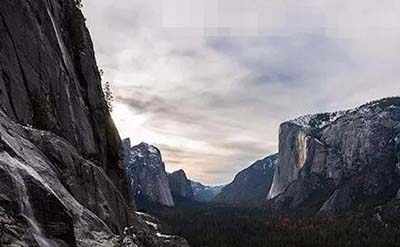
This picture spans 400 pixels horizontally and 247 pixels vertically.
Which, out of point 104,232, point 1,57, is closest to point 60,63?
point 1,57

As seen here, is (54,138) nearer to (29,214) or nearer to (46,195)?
(46,195)

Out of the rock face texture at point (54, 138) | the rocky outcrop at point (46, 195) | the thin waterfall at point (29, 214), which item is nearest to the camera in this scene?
the rocky outcrop at point (46, 195)

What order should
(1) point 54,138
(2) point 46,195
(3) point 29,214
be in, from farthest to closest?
(1) point 54,138, (2) point 46,195, (3) point 29,214

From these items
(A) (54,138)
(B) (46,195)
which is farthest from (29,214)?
(A) (54,138)

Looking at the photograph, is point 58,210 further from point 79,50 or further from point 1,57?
point 79,50

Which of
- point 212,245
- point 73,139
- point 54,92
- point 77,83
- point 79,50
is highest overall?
point 79,50

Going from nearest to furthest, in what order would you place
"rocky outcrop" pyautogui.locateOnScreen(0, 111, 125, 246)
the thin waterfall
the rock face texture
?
"rocky outcrop" pyautogui.locateOnScreen(0, 111, 125, 246), the thin waterfall, the rock face texture

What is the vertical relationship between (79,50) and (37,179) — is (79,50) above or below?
above

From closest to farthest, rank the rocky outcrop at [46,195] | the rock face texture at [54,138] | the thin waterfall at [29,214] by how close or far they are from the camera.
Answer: the rocky outcrop at [46,195], the thin waterfall at [29,214], the rock face texture at [54,138]
